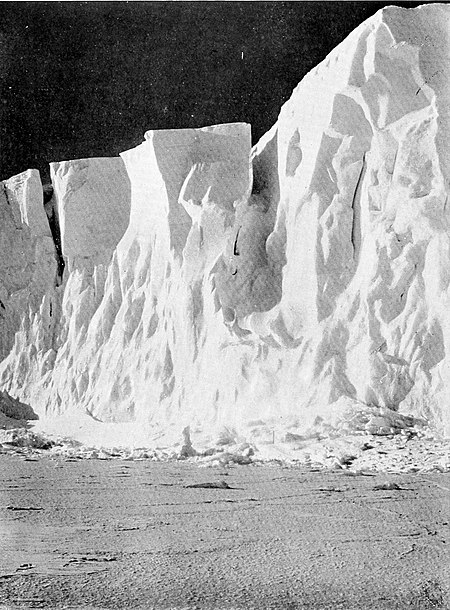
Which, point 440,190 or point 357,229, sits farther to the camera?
point 357,229

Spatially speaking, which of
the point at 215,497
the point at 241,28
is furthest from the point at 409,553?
the point at 241,28

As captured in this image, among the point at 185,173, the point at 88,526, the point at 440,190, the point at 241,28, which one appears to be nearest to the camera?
the point at 88,526

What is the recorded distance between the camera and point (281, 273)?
279 inches

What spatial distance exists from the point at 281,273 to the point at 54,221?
4.06 meters

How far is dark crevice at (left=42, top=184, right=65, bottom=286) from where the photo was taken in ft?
30.8

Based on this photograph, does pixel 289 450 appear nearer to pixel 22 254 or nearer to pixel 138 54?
pixel 138 54

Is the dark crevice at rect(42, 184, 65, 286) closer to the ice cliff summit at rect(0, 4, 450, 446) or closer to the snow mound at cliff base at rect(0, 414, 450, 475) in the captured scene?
the ice cliff summit at rect(0, 4, 450, 446)

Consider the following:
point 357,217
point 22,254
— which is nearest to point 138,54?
point 357,217

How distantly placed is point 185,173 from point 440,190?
302cm

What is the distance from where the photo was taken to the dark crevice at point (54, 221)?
9.39 meters

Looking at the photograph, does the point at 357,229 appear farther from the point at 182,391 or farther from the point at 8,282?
the point at 8,282

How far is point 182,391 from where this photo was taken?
6863 mm

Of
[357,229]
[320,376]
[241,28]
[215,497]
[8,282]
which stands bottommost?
[215,497]

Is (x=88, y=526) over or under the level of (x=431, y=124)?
under
